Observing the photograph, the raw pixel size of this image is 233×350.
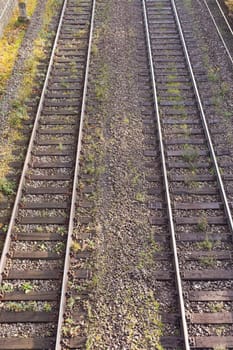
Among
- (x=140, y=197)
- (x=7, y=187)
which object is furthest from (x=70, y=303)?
(x=7, y=187)

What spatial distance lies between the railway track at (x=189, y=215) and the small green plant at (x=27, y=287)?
2.41 metres

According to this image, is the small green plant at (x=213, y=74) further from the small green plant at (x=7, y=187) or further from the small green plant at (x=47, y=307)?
the small green plant at (x=47, y=307)

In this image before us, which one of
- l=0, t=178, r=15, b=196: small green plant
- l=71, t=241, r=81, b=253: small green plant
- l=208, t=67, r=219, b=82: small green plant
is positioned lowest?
l=71, t=241, r=81, b=253: small green plant

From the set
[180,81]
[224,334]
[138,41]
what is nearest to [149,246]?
[224,334]

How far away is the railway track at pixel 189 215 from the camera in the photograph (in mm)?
7928

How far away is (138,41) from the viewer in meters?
16.6

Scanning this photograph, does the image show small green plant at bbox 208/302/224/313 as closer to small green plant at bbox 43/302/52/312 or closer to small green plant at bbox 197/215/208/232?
small green plant at bbox 197/215/208/232

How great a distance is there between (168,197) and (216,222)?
1.19 m

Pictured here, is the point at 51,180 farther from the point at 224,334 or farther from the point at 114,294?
the point at 224,334

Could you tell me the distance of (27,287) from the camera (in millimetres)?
8430

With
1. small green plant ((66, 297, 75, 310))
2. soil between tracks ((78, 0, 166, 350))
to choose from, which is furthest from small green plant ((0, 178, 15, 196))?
small green plant ((66, 297, 75, 310))

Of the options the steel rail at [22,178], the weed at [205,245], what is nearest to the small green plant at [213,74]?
the steel rail at [22,178]

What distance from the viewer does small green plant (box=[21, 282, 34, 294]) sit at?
8.38 m

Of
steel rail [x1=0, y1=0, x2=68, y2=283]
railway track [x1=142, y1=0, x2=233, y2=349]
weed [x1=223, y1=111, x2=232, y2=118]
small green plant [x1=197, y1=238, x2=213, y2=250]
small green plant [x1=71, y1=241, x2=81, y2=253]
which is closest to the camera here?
railway track [x1=142, y1=0, x2=233, y2=349]
